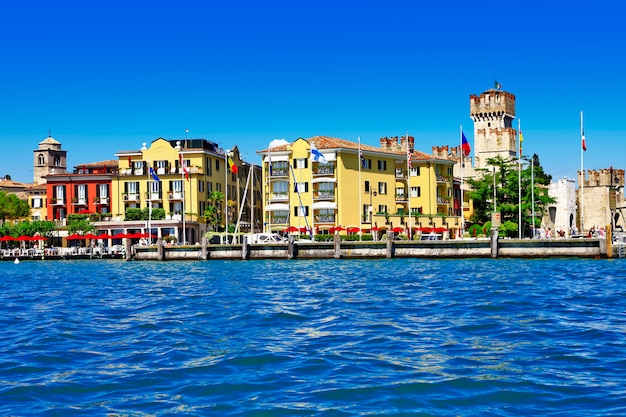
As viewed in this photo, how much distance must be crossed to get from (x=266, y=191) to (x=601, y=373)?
77625mm

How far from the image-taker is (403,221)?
91.7m

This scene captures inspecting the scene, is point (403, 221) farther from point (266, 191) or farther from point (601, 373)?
point (601, 373)

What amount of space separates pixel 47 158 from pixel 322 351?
120249 mm

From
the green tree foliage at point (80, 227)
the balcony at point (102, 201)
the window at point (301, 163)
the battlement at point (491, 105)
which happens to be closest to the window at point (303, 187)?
the window at point (301, 163)

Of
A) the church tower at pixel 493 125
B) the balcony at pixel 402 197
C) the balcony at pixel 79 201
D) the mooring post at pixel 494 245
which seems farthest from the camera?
the church tower at pixel 493 125

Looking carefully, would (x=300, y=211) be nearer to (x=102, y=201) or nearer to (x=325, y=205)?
→ (x=325, y=205)

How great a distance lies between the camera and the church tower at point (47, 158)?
130 m

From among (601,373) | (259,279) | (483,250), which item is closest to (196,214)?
(483,250)

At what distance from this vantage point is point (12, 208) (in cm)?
10419

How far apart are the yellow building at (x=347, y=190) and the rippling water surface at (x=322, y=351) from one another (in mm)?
51764

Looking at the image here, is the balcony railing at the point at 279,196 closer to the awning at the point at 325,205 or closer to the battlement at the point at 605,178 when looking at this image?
the awning at the point at 325,205

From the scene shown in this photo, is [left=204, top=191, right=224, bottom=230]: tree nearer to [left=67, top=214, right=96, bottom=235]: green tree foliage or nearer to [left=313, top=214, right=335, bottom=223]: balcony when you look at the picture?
[left=67, top=214, right=96, bottom=235]: green tree foliage

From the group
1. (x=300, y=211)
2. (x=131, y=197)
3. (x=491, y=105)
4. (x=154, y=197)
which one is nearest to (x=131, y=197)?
(x=131, y=197)

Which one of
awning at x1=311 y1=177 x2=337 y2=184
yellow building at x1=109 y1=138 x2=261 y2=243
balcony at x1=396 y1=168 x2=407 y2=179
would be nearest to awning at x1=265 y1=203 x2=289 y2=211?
yellow building at x1=109 y1=138 x2=261 y2=243
